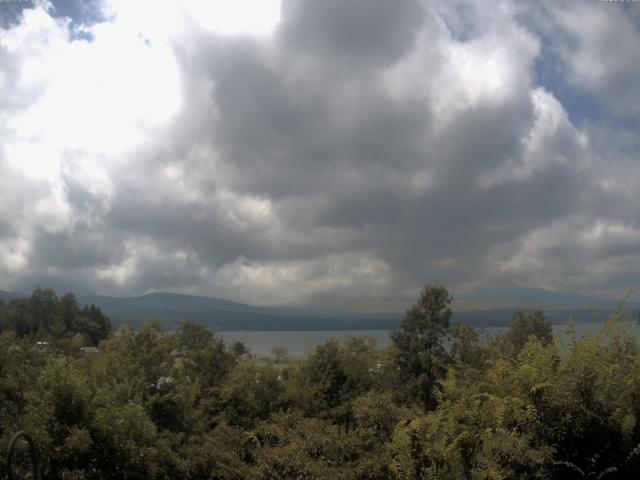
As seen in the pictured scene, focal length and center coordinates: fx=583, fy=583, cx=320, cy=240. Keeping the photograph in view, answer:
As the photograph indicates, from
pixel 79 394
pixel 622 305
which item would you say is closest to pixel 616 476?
pixel 622 305

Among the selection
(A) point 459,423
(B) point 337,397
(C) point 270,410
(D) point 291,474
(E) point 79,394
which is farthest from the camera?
(B) point 337,397

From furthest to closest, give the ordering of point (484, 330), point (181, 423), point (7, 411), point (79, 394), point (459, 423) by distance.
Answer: point (484, 330) → point (181, 423) → point (7, 411) → point (79, 394) → point (459, 423)

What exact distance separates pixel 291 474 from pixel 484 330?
2278 cm

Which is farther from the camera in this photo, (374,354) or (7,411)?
(374,354)

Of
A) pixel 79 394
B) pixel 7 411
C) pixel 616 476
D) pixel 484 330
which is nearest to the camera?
pixel 616 476

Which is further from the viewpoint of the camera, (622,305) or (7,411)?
(7,411)

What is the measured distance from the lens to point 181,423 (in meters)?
18.1

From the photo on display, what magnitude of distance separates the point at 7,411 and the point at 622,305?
14.7 m

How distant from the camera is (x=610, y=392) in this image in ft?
31.4

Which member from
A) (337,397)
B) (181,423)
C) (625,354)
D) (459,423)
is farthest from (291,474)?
(337,397)

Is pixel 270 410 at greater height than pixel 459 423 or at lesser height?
lesser

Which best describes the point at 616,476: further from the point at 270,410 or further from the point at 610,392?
the point at 270,410

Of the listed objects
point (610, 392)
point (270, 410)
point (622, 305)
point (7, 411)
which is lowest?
point (270, 410)

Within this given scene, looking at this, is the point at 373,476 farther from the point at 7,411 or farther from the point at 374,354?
the point at 374,354
